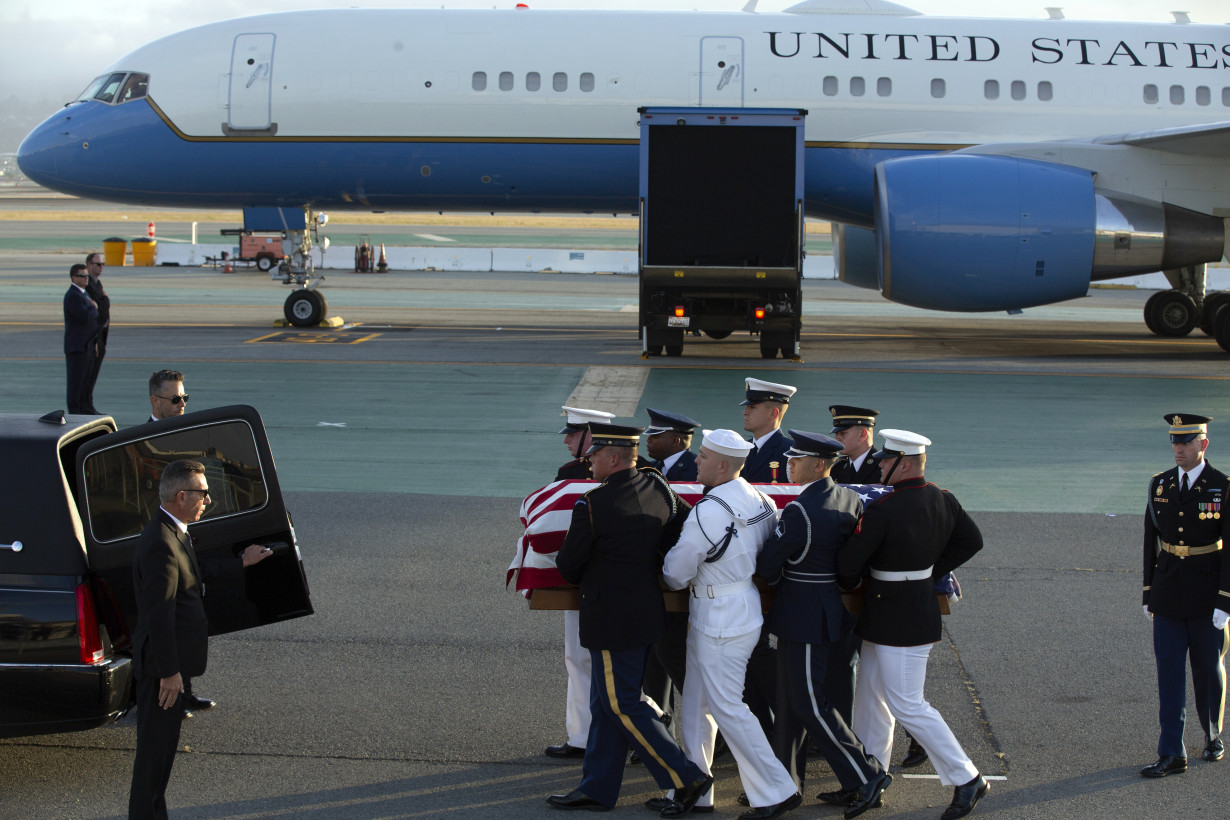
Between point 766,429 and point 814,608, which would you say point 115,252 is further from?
point 814,608

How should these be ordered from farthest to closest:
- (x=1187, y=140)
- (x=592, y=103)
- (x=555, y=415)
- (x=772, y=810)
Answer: (x=592, y=103) < (x=1187, y=140) < (x=555, y=415) < (x=772, y=810)

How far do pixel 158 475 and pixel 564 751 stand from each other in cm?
224

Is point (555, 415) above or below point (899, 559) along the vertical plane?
below

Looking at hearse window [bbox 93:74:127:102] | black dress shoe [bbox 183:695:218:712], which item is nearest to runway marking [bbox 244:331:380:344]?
hearse window [bbox 93:74:127:102]

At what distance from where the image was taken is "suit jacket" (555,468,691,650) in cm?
481

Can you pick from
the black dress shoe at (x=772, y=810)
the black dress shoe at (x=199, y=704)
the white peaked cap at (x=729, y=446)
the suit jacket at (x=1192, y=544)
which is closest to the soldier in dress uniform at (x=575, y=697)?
the black dress shoe at (x=772, y=810)

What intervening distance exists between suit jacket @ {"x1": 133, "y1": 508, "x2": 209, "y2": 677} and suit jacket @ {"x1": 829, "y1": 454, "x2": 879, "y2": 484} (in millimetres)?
3250

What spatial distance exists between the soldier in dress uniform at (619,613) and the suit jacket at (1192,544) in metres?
2.31

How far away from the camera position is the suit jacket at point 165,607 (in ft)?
14.5

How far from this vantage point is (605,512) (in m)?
4.81

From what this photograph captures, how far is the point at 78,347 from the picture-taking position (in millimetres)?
12281

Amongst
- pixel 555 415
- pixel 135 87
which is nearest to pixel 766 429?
pixel 555 415

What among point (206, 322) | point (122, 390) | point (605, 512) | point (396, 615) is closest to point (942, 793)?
point (605, 512)

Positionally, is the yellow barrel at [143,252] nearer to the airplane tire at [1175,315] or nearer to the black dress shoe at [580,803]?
the airplane tire at [1175,315]
